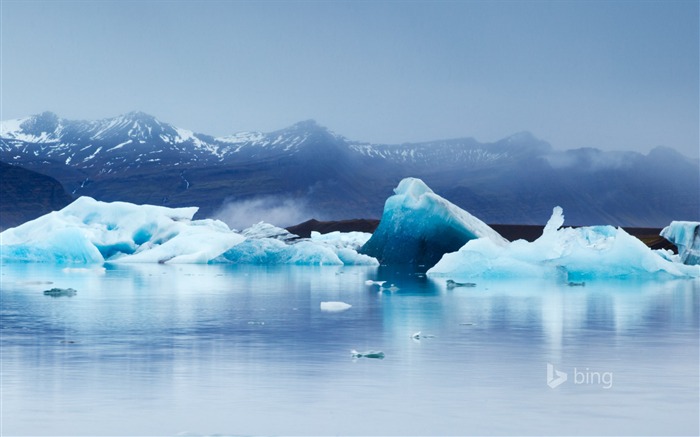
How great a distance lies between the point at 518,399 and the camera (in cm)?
657

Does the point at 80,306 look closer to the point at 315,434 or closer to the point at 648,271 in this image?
the point at 315,434

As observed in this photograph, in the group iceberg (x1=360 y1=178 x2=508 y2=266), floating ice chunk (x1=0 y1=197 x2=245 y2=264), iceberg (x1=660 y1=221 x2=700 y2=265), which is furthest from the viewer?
floating ice chunk (x1=0 y1=197 x2=245 y2=264)

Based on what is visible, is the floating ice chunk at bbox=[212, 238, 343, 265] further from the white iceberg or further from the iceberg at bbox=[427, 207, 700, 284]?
the iceberg at bbox=[427, 207, 700, 284]

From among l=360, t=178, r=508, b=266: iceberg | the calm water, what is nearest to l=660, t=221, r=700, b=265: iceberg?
l=360, t=178, r=508, b=266: iceberg

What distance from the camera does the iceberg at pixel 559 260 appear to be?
972 inches

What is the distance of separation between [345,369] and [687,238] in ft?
81.0

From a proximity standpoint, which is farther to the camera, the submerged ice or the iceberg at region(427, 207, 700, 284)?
the submerged ice

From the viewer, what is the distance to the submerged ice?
36219 millimetres

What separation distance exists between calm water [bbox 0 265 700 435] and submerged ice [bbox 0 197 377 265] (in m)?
21.3

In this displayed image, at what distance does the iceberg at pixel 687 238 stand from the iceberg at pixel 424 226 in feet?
18.0

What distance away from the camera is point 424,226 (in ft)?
107

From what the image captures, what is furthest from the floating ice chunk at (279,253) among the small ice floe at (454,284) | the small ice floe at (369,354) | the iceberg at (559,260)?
the small ice floe at (369,354)

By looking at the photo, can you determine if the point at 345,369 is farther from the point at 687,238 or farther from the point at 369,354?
the point at 687,238

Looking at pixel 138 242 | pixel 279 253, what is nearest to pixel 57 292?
pixel 279 253
